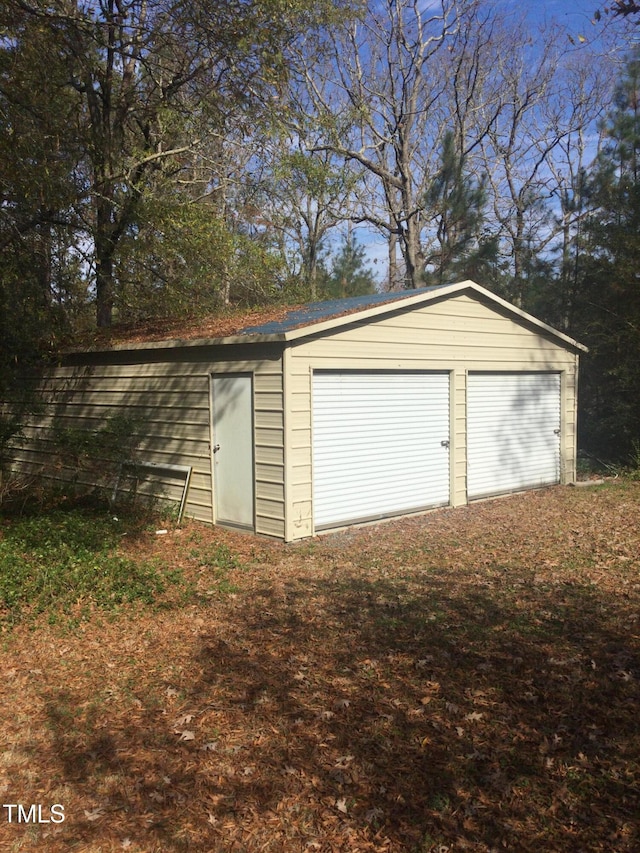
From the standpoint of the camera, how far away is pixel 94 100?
46.3ft

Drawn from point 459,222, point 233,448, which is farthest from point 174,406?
point 459,222

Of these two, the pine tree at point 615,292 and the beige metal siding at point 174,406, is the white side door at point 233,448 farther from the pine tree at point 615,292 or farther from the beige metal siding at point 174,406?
the pine tree at point 615,292

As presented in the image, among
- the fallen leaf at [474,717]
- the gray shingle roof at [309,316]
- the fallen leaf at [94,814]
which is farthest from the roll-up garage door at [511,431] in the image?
the fallen leaf at [94,814]

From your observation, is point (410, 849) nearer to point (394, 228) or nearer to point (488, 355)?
point (488, 355)

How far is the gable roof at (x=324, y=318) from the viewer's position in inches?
336

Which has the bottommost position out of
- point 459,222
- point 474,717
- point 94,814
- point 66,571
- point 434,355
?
point 94,814

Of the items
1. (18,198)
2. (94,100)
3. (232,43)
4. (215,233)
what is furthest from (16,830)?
(94,100)

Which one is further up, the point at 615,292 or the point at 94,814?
the point at 615,292

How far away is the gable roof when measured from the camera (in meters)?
8.54

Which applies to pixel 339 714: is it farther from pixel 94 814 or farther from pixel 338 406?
pixel 338 406

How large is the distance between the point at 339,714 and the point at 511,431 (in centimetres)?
854

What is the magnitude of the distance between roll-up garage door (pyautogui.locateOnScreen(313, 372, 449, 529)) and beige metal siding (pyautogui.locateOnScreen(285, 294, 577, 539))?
21 centimetres

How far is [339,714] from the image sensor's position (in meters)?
4.37

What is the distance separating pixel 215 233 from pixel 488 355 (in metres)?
5.90
